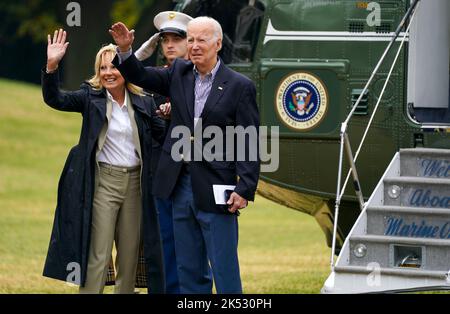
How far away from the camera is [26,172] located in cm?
2255

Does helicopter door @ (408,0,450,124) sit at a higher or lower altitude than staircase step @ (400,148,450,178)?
higher

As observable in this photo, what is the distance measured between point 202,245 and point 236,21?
11.8 feet

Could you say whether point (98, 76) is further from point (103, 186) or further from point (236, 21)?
point (236, 21)

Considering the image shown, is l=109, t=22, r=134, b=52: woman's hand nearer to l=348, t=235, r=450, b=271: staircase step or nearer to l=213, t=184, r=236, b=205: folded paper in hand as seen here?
l=213, t=184, r=236, b=205: folded paper in hand

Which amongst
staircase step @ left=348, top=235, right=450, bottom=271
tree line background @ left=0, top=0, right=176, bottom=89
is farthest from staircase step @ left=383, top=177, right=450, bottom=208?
tree line background @ left=0, top=0, right=176, bottom=89

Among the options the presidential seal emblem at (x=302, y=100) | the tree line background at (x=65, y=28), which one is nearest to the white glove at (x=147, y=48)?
the presidential seal emblem at (x=302, y=100)

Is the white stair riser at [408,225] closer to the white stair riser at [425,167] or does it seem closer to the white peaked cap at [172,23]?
the white stair riser at [425,167]

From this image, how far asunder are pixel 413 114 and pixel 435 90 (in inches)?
22.6

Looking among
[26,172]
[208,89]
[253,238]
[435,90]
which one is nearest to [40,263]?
[253,238]

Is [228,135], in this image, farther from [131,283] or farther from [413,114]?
[413,114]

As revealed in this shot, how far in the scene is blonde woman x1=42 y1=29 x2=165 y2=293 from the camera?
8.02 metres

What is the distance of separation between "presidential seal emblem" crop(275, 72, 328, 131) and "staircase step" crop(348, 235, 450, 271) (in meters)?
2.00

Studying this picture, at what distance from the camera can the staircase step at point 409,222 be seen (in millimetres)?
8672

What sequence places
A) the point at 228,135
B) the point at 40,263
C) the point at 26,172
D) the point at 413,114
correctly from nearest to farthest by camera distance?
1. the point at 228,135
2. the point at 413,114
3. the point at 40,263
4. the point at 26,172
